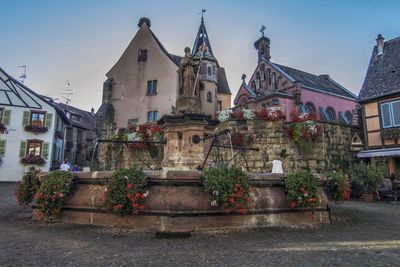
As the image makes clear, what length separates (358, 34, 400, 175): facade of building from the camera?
16.5 meters

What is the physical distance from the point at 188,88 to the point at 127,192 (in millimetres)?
3706

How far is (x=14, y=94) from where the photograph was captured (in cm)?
2764

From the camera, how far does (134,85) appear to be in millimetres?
27562

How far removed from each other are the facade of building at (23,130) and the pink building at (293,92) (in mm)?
19793

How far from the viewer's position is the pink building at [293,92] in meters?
26.1

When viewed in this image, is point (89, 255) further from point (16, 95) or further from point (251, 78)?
point (251, 78)

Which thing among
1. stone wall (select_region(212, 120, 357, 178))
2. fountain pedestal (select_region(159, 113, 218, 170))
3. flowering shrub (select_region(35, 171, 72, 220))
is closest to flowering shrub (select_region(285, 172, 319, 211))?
fountain pedestal (select_region(159, 113, 218, 170))

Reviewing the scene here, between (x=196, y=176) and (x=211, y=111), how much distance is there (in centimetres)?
2260

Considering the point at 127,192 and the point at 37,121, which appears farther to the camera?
the point at 37,121

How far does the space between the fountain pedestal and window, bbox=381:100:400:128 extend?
14365 millimetres

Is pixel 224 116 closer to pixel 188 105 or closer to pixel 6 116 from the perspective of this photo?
pixel 188 105

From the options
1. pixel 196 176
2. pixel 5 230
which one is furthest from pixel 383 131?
pixel 5 230

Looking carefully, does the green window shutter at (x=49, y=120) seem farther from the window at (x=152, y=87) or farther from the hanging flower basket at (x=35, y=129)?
the window at (x=152, y=87)

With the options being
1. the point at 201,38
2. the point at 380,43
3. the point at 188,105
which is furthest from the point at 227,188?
the point at 201,38
